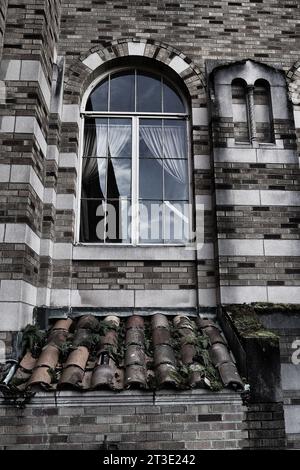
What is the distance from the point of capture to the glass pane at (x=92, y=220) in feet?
18.1

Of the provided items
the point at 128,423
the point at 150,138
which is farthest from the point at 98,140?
the point at 128,423

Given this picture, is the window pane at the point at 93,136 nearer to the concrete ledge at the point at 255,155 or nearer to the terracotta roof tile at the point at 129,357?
the concrete ledge at the point at 255,155

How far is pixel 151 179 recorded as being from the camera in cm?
582

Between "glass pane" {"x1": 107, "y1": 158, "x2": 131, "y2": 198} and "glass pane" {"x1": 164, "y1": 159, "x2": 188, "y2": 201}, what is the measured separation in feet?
1.73

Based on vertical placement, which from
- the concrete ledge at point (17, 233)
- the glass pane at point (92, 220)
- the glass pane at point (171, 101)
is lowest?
the concrete ledge at point (17, 233)

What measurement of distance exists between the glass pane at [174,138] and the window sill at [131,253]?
4.74 ft

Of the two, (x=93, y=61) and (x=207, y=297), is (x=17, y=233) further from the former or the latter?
(x=93, y=61)

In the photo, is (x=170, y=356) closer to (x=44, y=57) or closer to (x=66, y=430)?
(x=66, y=430)

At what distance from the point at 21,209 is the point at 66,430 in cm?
233

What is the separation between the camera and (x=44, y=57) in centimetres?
535

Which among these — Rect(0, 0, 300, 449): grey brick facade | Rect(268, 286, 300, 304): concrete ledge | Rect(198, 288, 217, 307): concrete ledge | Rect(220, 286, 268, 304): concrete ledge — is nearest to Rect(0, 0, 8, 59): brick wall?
Rect(0, 0, 300, 449): grey brick facade

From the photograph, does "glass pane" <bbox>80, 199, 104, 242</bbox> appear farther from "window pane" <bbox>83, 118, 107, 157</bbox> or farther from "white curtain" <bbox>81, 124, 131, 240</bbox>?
"window pane" <bbox>83, 118, 107, 157</bbox>

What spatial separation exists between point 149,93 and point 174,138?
83 centimetres

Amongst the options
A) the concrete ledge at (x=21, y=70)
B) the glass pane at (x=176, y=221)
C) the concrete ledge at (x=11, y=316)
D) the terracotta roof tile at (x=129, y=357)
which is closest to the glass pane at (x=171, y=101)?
the glass pane at (x=176, y=221)
